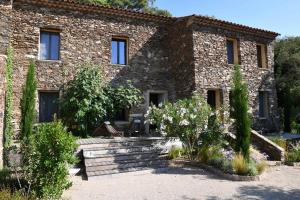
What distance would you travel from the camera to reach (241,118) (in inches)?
389

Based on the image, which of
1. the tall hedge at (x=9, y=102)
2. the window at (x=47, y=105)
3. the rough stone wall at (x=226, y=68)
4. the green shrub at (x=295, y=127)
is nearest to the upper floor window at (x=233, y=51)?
the rough stone wall at (x=226, y=68)

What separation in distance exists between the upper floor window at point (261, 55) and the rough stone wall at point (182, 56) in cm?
512

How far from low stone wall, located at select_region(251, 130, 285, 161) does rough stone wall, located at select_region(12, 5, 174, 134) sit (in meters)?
4.76

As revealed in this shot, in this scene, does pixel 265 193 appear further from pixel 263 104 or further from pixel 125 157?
pixel 263 104

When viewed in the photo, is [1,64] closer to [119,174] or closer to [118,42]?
[119,174]

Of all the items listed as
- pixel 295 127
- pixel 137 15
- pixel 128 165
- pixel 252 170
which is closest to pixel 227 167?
pixel 252 170

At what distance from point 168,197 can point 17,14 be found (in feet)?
32.5

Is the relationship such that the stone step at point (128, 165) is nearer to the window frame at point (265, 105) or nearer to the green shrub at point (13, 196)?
the green shrub at point (13, 196)

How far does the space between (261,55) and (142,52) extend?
7291 millimetres

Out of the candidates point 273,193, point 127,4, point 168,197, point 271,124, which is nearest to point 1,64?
point 168,197

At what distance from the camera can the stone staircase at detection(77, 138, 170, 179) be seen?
29.3 feet

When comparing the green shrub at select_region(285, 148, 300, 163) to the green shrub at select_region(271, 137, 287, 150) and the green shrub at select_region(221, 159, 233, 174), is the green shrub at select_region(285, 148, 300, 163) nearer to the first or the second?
the green shrub at select_region(271, 137, 287, 150)

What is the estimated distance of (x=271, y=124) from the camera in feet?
56.2

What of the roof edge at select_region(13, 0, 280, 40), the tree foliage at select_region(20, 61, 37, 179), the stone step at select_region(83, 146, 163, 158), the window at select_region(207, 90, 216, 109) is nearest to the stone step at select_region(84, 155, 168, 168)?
the stone step at select_region(83, 146, 163, 158)
